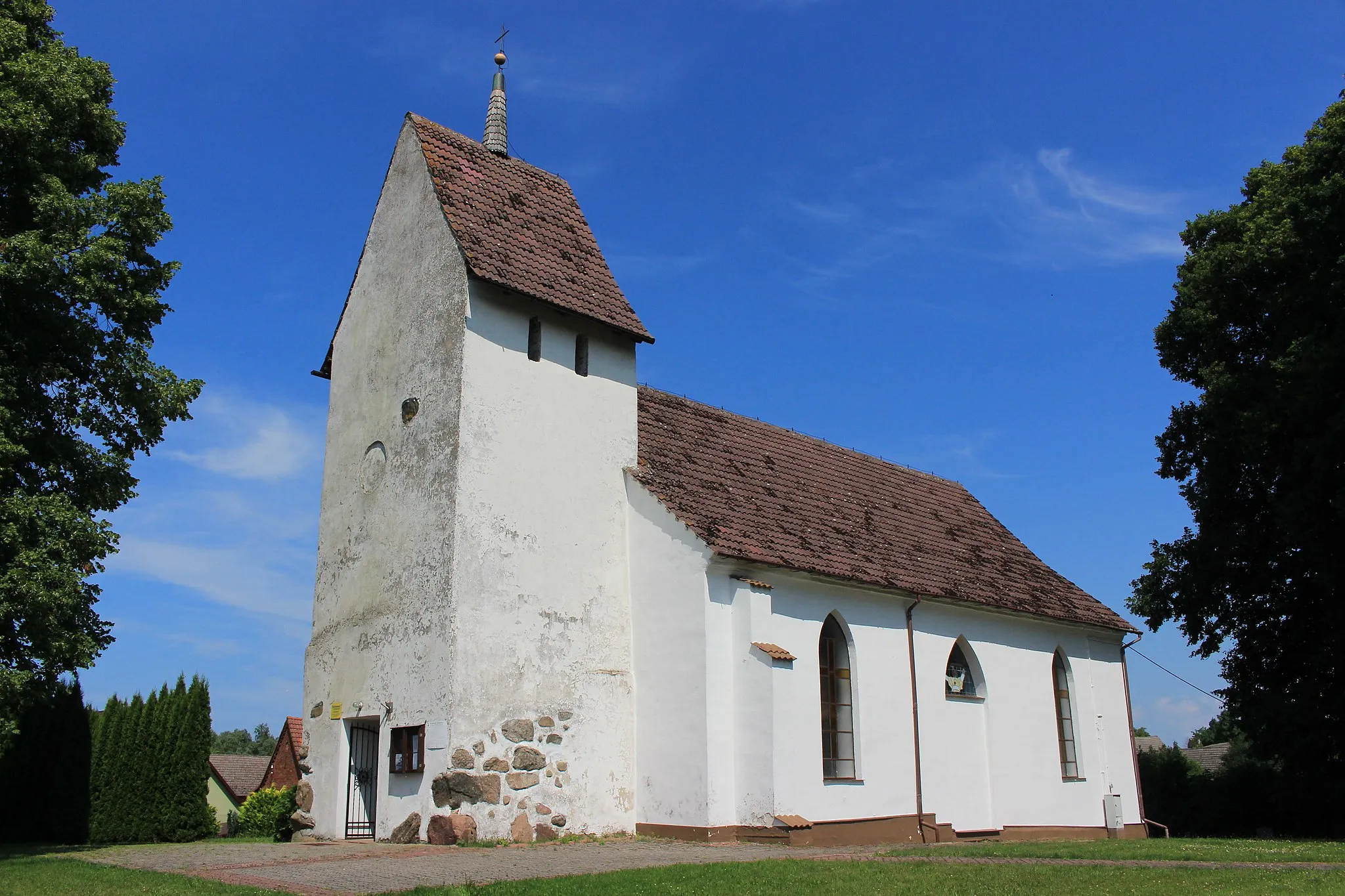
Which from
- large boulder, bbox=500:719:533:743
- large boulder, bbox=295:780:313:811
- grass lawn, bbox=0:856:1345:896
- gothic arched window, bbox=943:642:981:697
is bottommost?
grass lawn, bbox=0:856:1345:896

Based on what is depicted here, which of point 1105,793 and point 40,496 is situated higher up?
point 40,496

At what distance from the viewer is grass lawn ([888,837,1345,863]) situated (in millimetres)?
13523

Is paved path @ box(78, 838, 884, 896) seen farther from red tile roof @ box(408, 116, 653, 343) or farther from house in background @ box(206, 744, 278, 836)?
house in background @ box(206, 744, 278, 836)

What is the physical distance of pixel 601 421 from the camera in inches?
787

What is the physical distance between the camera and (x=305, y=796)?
18703mm

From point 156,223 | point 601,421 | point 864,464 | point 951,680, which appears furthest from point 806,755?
point 156,223

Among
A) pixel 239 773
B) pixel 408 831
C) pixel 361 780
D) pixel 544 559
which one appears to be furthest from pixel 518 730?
pixel 239 773

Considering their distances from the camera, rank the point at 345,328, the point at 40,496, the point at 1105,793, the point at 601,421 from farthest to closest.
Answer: the point at 1105,793 < the point at 345,328 < the point at 601,421 < the point at 40,496

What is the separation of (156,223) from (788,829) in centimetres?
1445

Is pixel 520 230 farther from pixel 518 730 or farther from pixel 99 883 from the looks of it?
pixel 99 883

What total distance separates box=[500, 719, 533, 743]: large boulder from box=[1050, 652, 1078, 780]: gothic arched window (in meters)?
13.8

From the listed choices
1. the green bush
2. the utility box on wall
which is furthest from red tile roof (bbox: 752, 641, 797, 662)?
the green bush

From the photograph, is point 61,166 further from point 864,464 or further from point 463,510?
point 864,464

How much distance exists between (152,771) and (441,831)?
35.2 feet
